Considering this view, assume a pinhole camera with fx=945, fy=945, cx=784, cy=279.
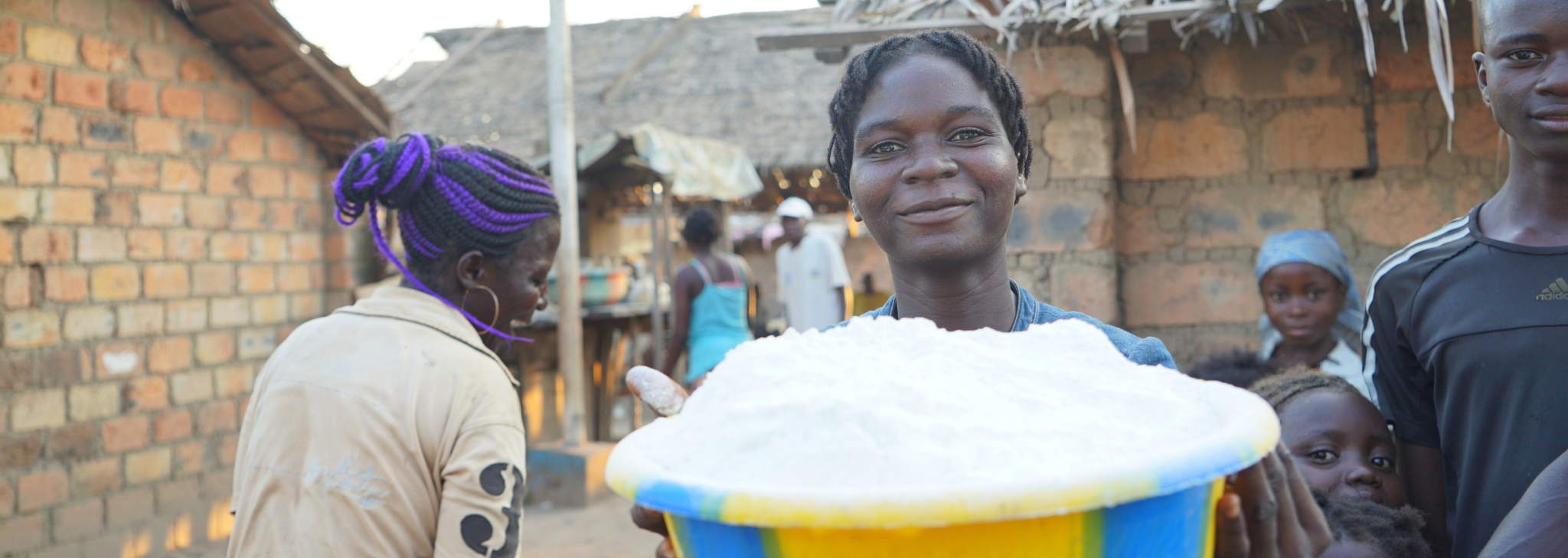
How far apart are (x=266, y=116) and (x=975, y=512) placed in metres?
5.30

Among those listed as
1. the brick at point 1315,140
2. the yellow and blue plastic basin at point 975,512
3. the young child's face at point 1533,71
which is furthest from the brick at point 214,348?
the young child's face at point 1533,71

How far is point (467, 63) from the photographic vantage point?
539 inches

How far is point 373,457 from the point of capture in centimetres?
155

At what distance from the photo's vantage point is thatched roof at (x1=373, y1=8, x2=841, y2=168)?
37.4 ft

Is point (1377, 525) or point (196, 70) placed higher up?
point (196, 70)

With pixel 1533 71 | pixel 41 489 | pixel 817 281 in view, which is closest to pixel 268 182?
pixel 41 489

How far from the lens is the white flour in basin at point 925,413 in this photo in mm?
636

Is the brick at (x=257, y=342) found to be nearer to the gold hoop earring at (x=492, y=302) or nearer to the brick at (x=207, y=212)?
the brick at (x=207, y=212)

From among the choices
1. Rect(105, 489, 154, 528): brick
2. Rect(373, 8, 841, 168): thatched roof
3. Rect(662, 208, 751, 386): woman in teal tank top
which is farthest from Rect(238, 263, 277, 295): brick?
Rect(373, 8, 841, 168): thatched roof

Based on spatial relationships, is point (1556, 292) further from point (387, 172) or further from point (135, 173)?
point (135, 173)

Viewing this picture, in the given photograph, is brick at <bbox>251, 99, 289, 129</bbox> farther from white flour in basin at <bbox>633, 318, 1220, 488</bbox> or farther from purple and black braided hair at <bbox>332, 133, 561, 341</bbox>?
white flour in basin at <bbox>633, 318, 1220, 488</bbox>

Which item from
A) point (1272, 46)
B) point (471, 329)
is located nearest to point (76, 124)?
point (471, 329)

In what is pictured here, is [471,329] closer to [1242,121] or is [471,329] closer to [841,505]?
[841,505]

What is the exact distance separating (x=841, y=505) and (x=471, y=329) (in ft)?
4.50
